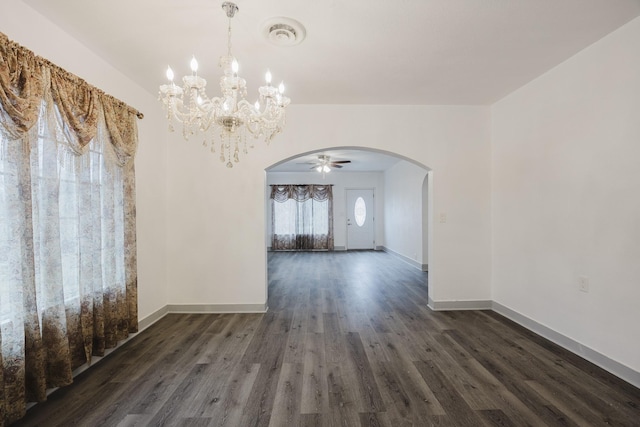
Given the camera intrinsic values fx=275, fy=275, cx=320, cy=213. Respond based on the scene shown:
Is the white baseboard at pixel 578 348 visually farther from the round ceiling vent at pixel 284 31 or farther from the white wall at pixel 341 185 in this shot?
the white wall at pixel 341 185

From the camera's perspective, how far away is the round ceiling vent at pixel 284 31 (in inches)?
78.9

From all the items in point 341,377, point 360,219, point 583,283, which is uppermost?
point 360,219

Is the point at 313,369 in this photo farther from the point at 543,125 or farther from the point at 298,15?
the point at 543,125

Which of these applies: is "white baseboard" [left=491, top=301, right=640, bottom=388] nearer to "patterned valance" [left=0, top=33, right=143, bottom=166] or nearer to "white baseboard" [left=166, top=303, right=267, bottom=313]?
"white baseboard" [left=166, top=303, right=267, bottom=313]

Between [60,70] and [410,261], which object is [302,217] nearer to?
[410,261]

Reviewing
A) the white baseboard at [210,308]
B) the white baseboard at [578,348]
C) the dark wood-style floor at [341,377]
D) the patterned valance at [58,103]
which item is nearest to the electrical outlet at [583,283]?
the white baseboard at [578,348]

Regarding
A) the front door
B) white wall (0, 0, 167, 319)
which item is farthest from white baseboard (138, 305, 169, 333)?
the front door

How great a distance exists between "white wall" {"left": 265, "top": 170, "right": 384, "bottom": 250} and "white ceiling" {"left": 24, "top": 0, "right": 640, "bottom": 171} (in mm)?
6253

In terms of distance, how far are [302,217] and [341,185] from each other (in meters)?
1.72

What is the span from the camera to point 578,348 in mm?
2469

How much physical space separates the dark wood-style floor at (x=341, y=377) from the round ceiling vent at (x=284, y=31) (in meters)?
2.69

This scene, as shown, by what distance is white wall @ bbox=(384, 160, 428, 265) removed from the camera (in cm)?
633

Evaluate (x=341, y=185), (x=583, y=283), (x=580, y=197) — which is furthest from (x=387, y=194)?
(x=583, y=283)

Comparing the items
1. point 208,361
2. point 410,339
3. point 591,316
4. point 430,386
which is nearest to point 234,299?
point 208,361
